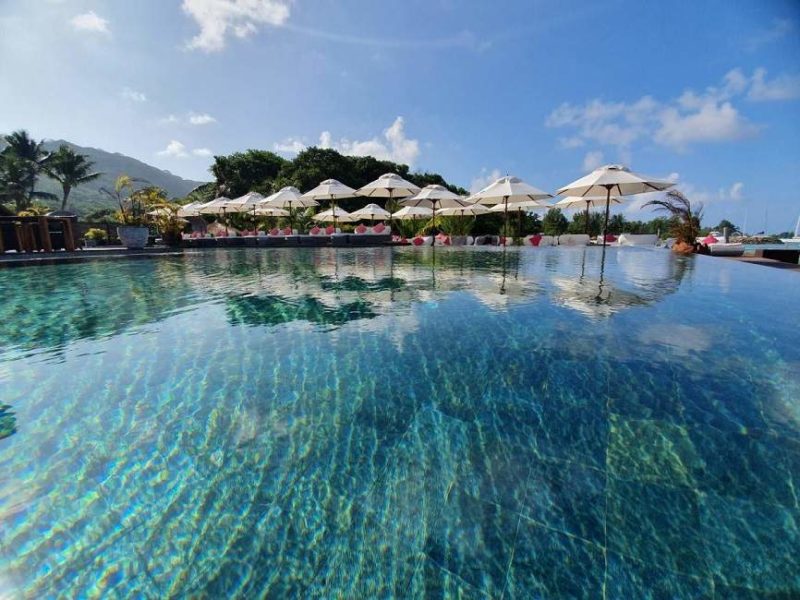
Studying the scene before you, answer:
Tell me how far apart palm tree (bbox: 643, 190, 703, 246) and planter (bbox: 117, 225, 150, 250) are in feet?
76.5

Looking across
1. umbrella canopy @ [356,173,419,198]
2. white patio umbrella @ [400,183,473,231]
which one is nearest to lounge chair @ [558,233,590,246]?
white patio umbrella @ [400,183,473,231]

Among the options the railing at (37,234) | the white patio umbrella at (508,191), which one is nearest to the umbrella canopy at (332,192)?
the white patio umbrella at (508,191)

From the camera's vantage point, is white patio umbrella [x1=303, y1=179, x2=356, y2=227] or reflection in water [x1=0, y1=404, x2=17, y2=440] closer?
reflection in water [x1=0, y1=404, x2=17, y2=440]

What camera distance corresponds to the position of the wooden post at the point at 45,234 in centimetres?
1397

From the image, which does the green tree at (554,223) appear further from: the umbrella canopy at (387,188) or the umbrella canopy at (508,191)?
the umbrella canopy at (387,188)

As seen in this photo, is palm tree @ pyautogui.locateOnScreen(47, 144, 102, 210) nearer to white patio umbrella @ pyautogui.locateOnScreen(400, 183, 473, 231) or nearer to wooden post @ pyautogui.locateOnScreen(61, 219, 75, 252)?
wooden post @ pyautogui.locateOnScreen(61, 219, 75, 252)

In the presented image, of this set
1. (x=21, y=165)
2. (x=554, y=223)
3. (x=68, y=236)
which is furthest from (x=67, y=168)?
(x=554, y=223)

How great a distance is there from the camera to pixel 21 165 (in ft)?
131

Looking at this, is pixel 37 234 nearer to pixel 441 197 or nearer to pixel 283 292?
pixel 283 292

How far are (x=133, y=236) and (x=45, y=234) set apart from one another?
2.88 metres

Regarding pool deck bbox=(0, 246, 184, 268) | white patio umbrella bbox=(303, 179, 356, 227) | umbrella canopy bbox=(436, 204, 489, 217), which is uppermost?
white patio umbrella bbox=(303, 179, 356, 227)

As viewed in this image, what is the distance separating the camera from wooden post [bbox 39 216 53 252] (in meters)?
14.0

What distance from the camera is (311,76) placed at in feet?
69.7

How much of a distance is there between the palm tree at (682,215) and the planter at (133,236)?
918 inches
